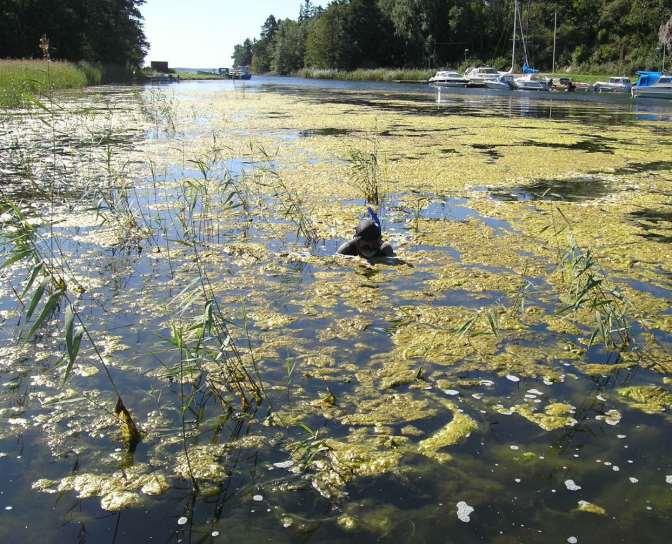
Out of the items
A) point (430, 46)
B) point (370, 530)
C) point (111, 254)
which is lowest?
point (370, 530)

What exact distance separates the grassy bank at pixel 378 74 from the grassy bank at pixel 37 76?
24.5 meters

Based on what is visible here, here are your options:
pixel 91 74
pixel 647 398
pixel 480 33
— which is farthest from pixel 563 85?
pixel 647 398

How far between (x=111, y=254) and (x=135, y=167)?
10.1ft

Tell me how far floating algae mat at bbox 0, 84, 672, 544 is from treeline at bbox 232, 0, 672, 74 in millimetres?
35190

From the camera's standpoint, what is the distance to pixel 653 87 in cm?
2414

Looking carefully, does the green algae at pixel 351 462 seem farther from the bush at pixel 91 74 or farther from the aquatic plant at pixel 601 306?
the bush at pixel 91 74

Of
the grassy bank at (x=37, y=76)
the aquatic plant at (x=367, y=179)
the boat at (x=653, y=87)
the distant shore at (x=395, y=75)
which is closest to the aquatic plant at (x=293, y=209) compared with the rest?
the aquatic plant at (x=367, y=179)

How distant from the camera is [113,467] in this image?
6.24 ft

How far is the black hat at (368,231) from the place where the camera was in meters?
3.85

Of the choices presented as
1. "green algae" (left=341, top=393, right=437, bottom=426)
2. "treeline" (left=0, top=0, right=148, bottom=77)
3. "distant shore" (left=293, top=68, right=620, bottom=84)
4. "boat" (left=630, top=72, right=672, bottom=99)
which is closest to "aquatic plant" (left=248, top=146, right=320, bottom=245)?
"green algae" (left=341, top=393, right=437, bottom=426)

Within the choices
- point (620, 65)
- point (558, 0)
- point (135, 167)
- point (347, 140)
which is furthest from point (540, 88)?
point (135, 167)

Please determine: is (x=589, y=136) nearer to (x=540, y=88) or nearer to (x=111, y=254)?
(x=111, y=254)

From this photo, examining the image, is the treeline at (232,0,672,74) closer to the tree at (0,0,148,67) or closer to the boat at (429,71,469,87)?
the boat at (429,71,469,87)

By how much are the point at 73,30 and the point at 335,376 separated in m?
37.0
